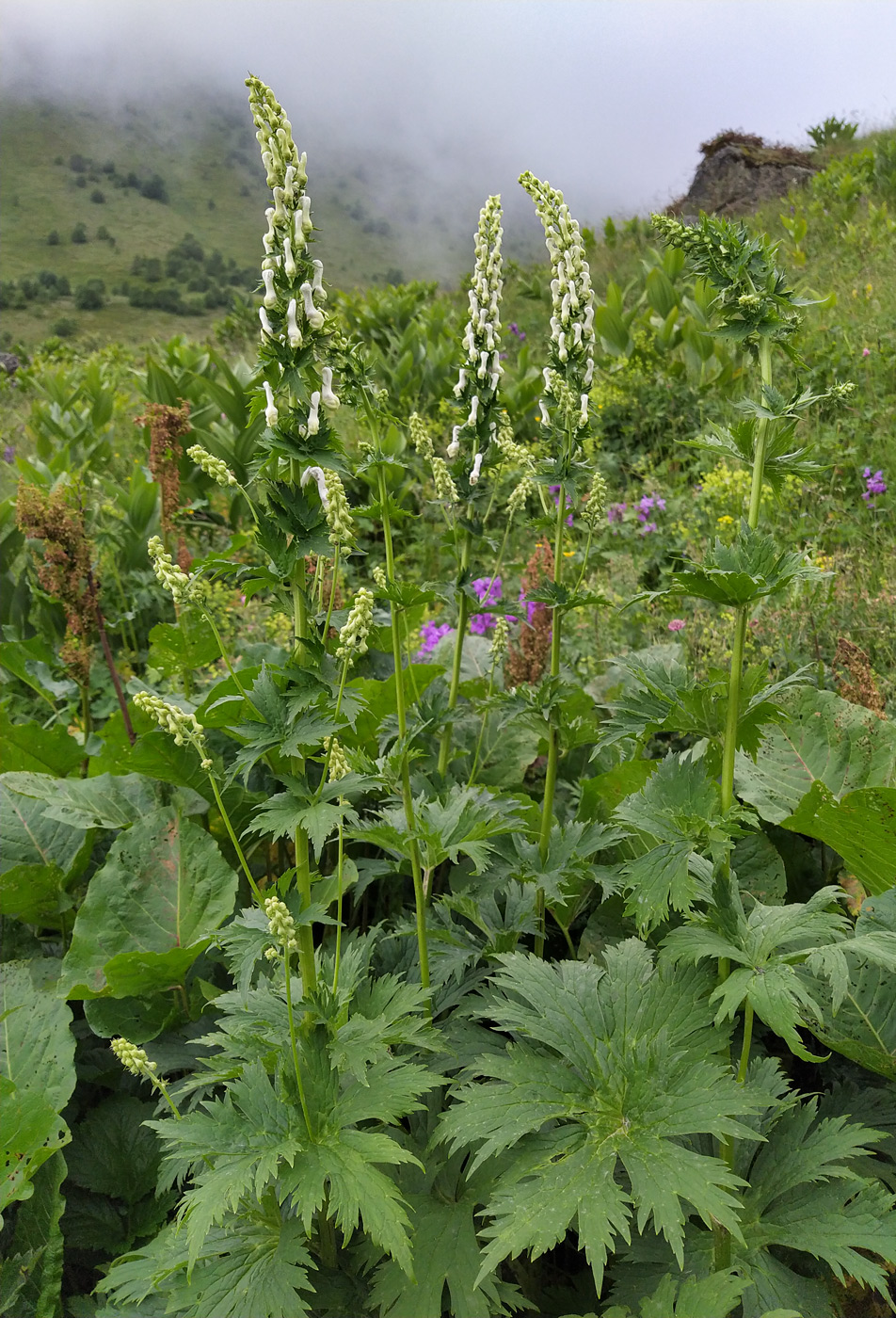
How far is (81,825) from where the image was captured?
2.12 meters

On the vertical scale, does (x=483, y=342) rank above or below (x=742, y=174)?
below

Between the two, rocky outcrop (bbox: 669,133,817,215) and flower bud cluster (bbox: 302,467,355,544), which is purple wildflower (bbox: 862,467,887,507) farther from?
rocky outcrop (bbox: 669,133,817,215)

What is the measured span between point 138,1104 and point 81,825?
739mm

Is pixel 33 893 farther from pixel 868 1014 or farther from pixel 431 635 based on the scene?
pixel 868 1014

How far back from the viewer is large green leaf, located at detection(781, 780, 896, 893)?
1.52m

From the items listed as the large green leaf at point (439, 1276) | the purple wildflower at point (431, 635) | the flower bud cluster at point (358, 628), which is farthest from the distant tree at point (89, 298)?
the large green leaf at point (439, 1276)

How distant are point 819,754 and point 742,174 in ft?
55.1

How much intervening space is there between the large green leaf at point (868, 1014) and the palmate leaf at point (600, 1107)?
36 centimetres

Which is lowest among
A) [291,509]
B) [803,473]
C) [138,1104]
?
[138,1104]

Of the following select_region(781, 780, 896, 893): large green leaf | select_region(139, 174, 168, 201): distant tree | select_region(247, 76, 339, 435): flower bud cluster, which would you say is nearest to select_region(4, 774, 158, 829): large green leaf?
select_region(247, 76, 339, 435): flower bud cluster

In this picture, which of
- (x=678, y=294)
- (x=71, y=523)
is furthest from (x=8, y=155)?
(x=71, y=523)

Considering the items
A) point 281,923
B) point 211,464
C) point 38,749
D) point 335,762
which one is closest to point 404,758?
point 335,762

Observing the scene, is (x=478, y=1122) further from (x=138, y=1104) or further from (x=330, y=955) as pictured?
(x=138, y=1104)

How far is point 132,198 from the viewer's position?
2050 inches
